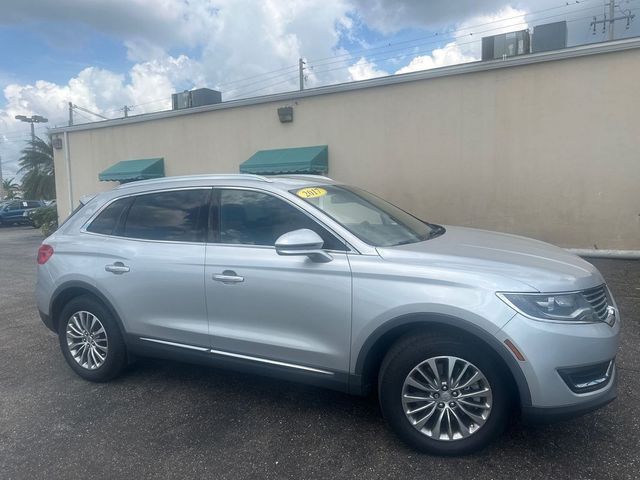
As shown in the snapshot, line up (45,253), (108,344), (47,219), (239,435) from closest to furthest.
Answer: (239,435)
(108,344)
(45,253)
(47,219)

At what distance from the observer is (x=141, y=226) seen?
13.3 feet

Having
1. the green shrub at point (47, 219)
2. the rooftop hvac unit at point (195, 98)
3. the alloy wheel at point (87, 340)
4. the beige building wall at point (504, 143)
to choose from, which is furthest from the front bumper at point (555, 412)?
the green shrub at point (47, 219)

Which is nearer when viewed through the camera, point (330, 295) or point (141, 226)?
point (330, 295)

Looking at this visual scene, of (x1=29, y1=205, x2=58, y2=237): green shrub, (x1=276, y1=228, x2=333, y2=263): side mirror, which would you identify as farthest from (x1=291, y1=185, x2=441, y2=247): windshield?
(x1=29, y1=205, x2=58, y2=237): green shrub

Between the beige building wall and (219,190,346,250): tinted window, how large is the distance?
316 inches

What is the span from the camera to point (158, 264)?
3770mm

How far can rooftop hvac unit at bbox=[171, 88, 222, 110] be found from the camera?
50.9 feet

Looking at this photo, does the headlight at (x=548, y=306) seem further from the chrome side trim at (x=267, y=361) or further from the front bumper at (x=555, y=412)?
the chrome side trim at (x=267, y=361)

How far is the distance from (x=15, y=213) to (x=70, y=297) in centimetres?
2959

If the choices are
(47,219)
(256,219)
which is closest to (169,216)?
(256,219)

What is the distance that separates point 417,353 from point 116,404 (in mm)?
2443

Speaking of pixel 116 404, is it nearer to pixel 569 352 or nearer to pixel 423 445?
pixel 423 445

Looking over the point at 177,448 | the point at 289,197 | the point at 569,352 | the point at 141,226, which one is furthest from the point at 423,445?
the point at 141,226

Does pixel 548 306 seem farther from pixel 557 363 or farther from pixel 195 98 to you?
pixel 195 98
